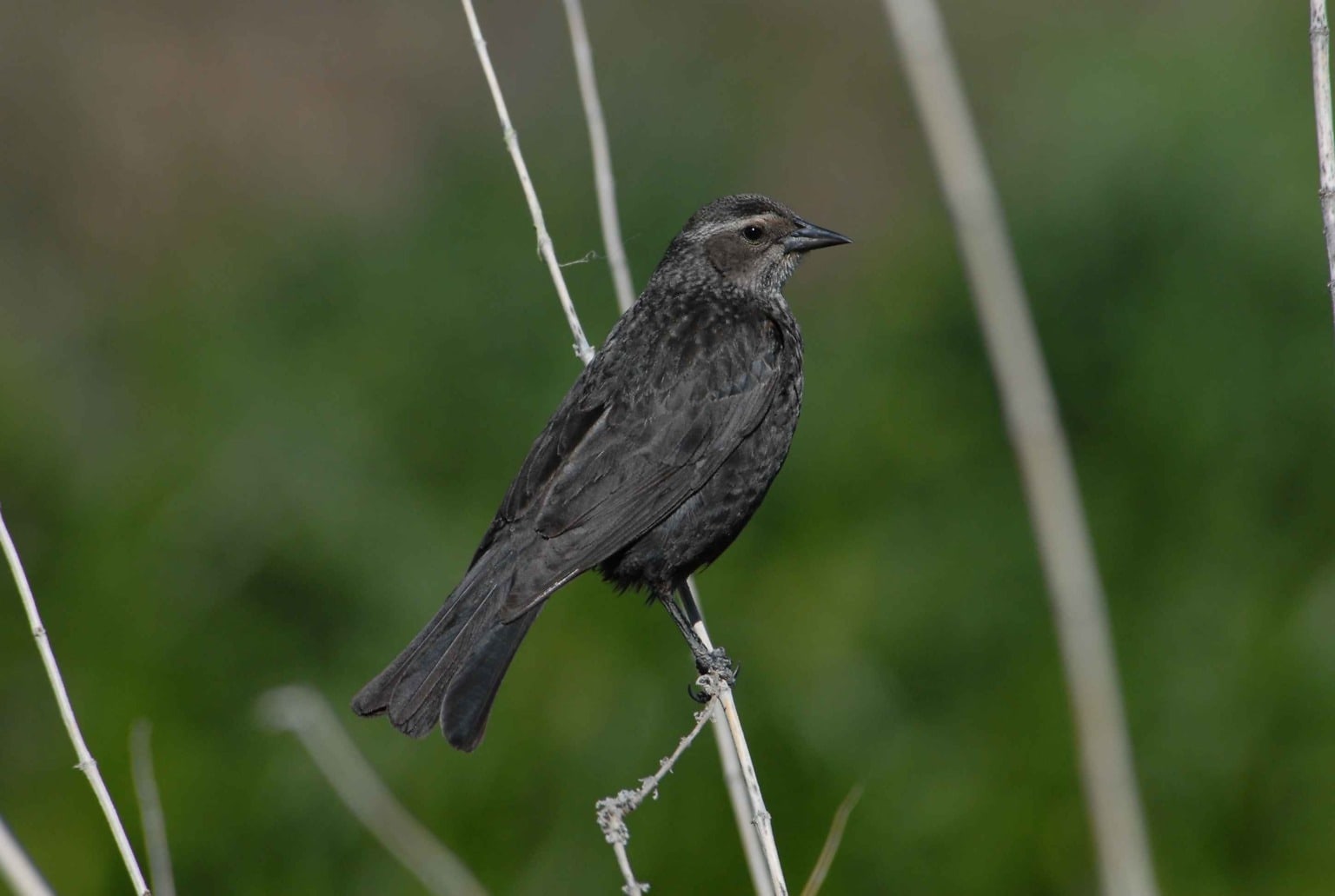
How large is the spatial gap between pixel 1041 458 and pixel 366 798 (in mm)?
1943

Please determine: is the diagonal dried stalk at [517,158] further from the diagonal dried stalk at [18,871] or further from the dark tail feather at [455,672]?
the diagonal dried stalk at [18,871]

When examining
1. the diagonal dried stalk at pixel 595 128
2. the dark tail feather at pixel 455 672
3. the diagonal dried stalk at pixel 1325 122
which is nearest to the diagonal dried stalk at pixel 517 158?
the diagonal dried stalk at pixel 595 128

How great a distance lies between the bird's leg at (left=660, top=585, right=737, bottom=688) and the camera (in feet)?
12.7

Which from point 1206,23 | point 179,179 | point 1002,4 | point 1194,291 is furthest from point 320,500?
point 1002,4

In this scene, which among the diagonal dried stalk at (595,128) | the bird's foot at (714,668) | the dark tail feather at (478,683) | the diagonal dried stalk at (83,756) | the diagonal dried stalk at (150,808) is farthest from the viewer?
the bird's foot at (714,668)

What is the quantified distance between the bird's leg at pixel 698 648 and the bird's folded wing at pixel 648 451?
1.17ft

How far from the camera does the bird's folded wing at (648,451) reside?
143 inches

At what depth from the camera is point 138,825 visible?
4320 millimetres

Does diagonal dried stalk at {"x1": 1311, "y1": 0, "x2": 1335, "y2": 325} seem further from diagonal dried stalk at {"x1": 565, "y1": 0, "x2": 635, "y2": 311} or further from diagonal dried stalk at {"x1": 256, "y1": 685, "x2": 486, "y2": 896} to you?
diagonal dried stalk at {"x1": 256, "y1": 685, "x2": 486, "y2": 896}

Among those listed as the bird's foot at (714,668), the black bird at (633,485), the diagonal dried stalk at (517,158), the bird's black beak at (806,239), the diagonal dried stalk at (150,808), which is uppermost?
the diagonal dried stalk at (517,158)

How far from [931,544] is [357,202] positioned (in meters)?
3.80

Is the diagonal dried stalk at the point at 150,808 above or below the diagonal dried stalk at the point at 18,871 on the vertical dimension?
below

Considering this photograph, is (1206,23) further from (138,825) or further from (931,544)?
(138,825)

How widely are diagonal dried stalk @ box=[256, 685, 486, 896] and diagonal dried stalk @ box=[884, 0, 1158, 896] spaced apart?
132 centimetres
